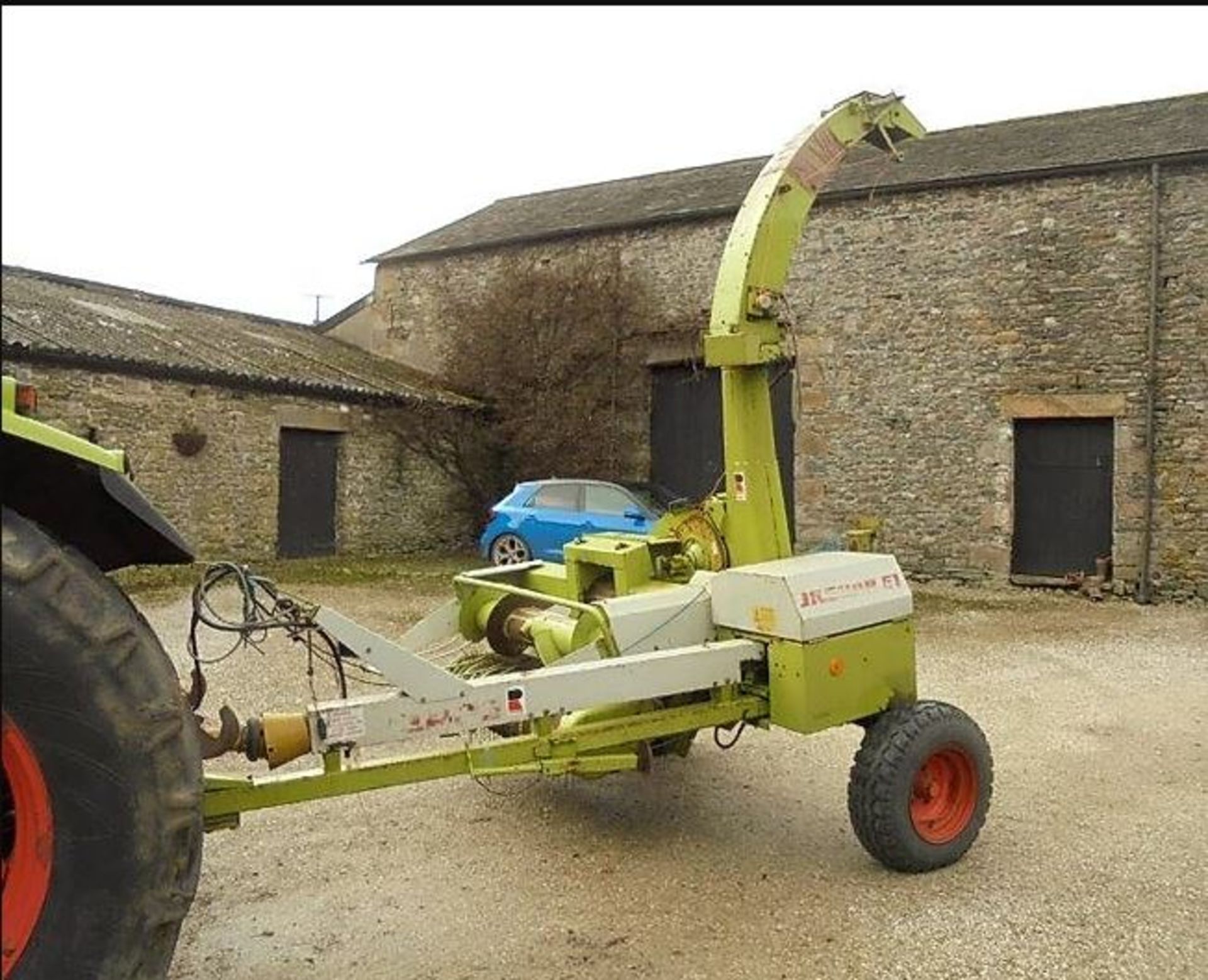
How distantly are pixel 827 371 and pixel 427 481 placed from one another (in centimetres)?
669

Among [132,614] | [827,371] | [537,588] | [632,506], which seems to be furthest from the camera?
[827,371]

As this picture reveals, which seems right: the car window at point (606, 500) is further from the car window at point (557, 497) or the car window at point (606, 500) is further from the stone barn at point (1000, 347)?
the stone barn at point (1000, 347)

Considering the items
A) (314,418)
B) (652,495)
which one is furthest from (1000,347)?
(314,418)

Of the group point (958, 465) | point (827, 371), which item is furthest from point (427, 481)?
point (958, 465)

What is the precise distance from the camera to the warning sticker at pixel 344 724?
9.63 feet

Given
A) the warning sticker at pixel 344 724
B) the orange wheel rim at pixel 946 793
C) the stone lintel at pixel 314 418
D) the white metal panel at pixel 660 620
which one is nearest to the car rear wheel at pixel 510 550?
the stone lintel at pixel 314 418

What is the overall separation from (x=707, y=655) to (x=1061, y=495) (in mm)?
10135

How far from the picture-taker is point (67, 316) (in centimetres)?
1305

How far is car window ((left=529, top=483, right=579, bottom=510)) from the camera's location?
12.9m

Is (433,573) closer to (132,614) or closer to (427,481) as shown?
(427,481)

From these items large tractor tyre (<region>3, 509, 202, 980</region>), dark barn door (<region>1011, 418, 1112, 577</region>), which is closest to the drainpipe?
dark barn door (<region>1011, 418, 1112, 577</region>)

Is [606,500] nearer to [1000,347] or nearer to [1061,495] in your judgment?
[1000,347]

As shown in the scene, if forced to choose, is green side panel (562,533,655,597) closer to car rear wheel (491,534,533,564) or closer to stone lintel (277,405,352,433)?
car rear wheel (491,534,533,564)

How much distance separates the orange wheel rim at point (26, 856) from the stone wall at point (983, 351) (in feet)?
37.1
